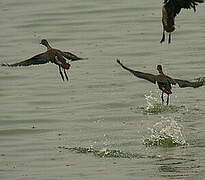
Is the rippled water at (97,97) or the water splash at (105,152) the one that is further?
the water splash at (105,152)

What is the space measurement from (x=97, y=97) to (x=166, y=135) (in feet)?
9.45

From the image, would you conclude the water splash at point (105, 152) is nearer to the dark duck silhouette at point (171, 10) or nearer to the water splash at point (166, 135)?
the water splash at point (166, 135)

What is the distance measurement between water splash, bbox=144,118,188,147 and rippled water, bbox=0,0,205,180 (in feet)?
0.13

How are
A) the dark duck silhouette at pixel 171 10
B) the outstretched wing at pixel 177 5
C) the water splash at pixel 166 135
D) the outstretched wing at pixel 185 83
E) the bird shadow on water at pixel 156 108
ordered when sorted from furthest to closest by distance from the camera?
1. the bird shadow on water at pixel 156 108
2. the water splash at pixel 166 135
3. the outstretched wing at pixel 185 83
4. the outstretched wing at pixel 177 5
5. the dark duck silhouette at pixel 171 10

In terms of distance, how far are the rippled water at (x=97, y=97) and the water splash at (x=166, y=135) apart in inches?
1.6

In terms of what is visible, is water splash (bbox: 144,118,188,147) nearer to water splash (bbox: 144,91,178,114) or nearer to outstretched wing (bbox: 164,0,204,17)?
water splash (bbox: 144,91,178,114)

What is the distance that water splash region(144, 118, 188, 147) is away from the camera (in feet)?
46.6

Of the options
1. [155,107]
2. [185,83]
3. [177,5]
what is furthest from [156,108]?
[177,5]

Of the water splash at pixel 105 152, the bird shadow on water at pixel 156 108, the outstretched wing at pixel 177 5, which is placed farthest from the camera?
the bird shadow on water at pixel 156 108

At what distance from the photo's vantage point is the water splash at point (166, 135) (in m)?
14.2

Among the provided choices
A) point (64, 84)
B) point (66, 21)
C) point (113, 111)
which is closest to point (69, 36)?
point (66, 21)

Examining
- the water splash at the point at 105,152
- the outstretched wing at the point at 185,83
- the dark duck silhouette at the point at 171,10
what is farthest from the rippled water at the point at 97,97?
the dark duck silhouette at the point at 171,10

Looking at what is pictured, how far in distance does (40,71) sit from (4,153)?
5334 mm

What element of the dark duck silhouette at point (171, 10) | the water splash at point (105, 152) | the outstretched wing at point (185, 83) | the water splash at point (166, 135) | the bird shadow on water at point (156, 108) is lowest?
the water splash at point (105, 152)
